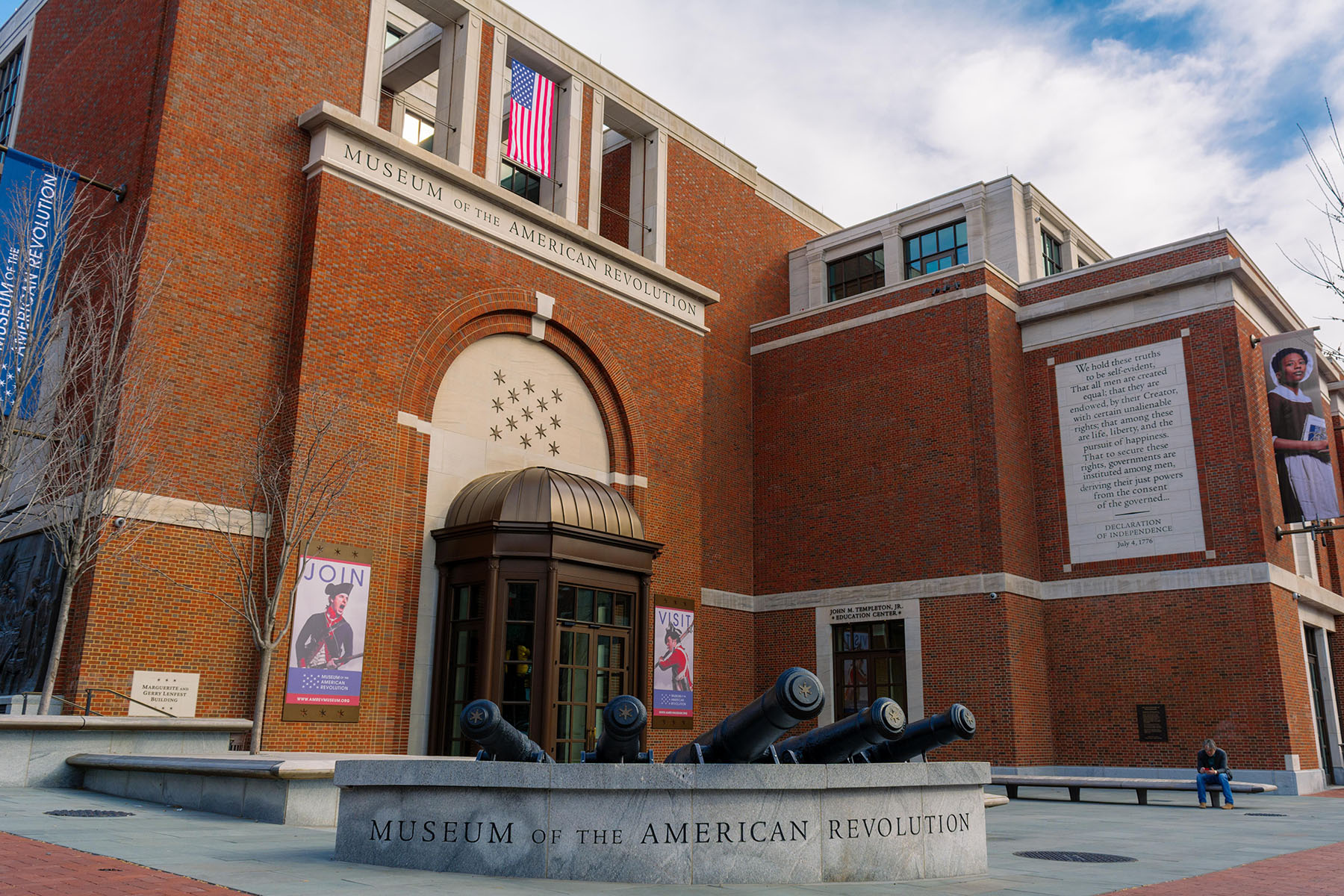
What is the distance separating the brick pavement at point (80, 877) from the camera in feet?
19.2

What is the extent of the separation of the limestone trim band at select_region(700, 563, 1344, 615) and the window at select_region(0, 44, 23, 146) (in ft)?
61.5

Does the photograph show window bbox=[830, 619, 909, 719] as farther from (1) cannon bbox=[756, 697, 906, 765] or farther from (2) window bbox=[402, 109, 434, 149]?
(1) cannon bbox=[756, 697, 906, 765]

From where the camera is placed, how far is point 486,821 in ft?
24.5

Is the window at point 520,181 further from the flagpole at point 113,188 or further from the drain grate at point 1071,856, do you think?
the drain grate at point 1071,856

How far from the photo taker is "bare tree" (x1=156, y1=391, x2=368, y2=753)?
15773 millimetres

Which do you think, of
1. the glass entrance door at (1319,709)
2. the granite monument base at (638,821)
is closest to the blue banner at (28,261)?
the granite monument base at (638,821)

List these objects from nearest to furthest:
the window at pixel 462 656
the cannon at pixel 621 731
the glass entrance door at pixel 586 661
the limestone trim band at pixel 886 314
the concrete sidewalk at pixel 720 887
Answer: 1. the concrete sidewalk at pixel 720 887
2. the cannon at pixel 621 731
3. the window at pixel 462 656
4. the glass entrance door at pixel 586 661
5. the limestone trim band at pixel 886 314

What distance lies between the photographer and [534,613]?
693 inches

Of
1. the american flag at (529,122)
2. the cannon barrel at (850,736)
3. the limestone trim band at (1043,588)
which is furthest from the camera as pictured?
the american flag at (529,122)

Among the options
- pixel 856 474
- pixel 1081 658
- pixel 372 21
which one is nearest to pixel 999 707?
pixel 1081 658

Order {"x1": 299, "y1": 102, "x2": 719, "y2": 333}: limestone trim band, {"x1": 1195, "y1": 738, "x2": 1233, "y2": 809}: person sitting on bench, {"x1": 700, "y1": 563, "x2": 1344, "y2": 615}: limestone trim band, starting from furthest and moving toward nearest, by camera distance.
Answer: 1. {"x1": 700, "y1": 563, "x2": 1344, "y2": 615}: limestone trim band
2. {"x1": 299, "y1": 102, "x2": 719, "y2": 333}: limestone trim band
3. {"x1": 1195, "y1": 738, "x2": 1233, "y2": 809}: person sitting on bench

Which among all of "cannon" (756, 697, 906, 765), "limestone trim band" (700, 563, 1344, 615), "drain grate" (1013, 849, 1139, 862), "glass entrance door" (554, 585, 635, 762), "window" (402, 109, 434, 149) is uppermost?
"window" (402, 109, 434, 149)

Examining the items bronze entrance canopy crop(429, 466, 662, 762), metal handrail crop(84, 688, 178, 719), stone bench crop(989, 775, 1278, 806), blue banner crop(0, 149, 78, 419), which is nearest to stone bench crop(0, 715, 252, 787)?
metal handrail crop(84, 688, 178, 719)

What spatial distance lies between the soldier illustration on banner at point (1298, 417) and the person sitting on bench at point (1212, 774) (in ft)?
26.2
